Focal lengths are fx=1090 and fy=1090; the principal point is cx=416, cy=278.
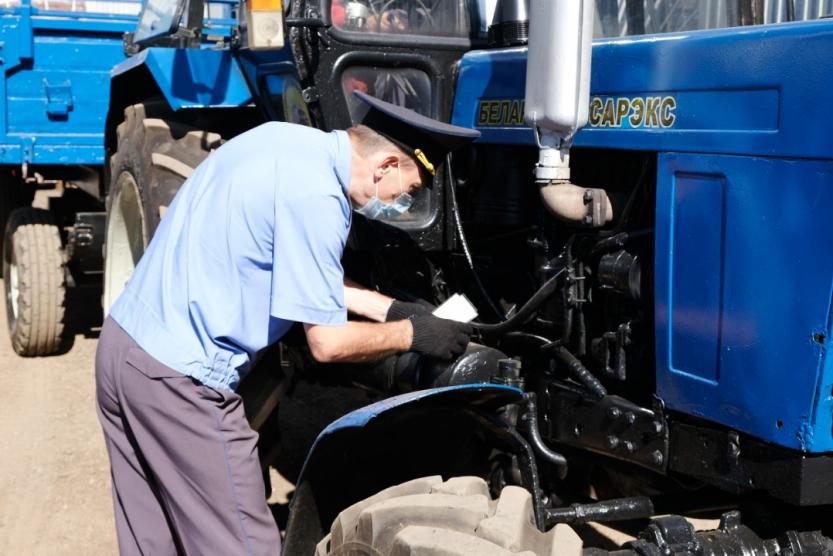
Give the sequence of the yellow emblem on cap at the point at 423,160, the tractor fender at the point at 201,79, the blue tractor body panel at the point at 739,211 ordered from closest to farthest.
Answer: the blue tractor body panel at the point at 739,211
the yellow emblem on cap at the point at 423,160
the tractor fender at the point at 201,79

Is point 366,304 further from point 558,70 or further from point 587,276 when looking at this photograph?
point 558,70

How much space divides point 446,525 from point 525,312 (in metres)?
0.77

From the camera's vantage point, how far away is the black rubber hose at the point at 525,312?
293 centimetres

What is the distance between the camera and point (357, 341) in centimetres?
264

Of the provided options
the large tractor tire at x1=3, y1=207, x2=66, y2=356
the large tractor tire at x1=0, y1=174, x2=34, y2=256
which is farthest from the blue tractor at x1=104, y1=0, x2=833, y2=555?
the large tractor tire at x1=0, y1=174, x2=34, y2=256

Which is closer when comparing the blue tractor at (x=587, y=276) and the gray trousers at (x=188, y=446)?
the blue tractor at (x=587, y=276)

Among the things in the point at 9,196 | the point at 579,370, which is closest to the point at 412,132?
the point at 579,370

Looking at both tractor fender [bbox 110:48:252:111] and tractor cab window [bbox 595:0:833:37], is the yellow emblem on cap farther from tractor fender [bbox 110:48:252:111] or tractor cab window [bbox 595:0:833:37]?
tractor fender [bbox 110:48:252:111]

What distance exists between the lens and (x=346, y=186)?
261 cm

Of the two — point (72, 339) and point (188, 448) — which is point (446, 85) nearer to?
point (188, 448)

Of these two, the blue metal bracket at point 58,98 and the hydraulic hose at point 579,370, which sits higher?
the blue metal bracket at point 58,98

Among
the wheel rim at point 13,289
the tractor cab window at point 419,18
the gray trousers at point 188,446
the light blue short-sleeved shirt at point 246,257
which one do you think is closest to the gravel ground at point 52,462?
the wheel rim at point 13,289

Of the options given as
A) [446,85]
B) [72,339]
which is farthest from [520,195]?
[72,339]

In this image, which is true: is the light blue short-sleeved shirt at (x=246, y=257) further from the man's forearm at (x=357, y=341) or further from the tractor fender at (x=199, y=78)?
the tractor fender at (x=199, y=78)
